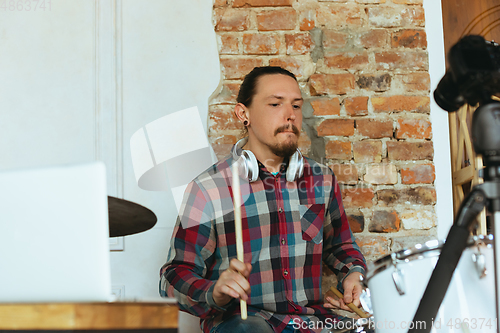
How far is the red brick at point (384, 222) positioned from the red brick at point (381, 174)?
0.11m

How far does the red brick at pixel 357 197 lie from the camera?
160cm

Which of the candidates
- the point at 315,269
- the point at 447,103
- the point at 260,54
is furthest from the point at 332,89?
the point at 447,103

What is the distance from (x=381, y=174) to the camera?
1616mm

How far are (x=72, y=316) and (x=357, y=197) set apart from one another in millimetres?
1259

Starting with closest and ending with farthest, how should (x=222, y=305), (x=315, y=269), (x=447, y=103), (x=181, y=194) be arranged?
(x=447, y=103) < (x=222, y=305) < (x=315, y=269) < (x=181, y=194)

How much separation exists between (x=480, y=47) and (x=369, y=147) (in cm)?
101

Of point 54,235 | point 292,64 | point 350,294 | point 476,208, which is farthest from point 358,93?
point 54,235

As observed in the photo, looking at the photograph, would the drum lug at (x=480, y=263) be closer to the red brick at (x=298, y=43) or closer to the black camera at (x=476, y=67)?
the black camera at (x=476, y=67)

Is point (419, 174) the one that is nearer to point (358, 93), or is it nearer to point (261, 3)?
point (358, 93)

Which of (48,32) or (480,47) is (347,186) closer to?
(480,47)

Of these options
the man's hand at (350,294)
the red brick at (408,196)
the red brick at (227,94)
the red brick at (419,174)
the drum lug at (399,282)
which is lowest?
the man's hand at (350,294)

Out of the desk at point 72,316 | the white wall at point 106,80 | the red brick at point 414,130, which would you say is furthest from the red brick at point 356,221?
the desk at point 72,316

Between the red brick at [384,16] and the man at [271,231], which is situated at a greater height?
the red brick at [384,16]

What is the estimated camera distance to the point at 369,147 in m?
1.63
